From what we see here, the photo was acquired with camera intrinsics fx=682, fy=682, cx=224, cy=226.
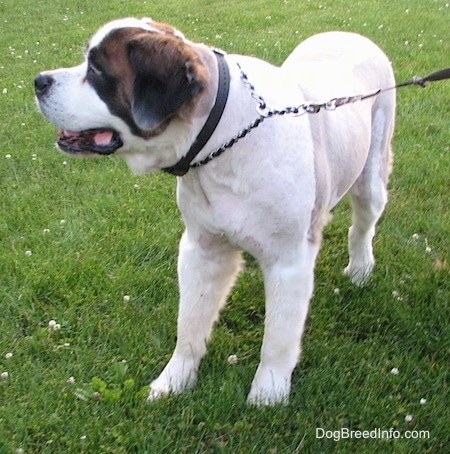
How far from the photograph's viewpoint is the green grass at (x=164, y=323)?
9.54 feet

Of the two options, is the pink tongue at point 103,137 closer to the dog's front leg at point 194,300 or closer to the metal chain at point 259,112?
the metal chain at point 259,112

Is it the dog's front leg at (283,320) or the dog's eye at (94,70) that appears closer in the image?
the dog's eye at (94,70)

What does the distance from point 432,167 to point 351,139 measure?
7.56ft

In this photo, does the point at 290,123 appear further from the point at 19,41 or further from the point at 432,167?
the point at 19,41

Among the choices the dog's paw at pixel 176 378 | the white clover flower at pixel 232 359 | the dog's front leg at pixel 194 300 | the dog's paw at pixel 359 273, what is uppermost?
the dog's front leg at pixel 194 300

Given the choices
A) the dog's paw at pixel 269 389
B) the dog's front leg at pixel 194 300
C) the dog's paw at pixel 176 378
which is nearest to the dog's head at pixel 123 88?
the dog's front leg at pixel 194 300

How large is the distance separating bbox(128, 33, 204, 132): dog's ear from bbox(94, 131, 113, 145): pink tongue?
23cm

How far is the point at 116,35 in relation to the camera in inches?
102

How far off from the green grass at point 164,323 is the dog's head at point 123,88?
1139 millimetres

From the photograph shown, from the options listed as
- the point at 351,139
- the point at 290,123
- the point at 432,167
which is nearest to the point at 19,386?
the point at 290,123

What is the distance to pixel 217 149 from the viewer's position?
8.78ft

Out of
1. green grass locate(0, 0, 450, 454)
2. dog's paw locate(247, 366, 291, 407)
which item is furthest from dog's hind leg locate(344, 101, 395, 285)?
dog's paw locate(247, 366, 291, 407)

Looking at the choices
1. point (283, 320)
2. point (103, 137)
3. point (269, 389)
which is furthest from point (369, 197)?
point (103, 137)

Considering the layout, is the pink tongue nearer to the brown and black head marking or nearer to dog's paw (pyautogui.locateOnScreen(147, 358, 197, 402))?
the brown and black head marking
